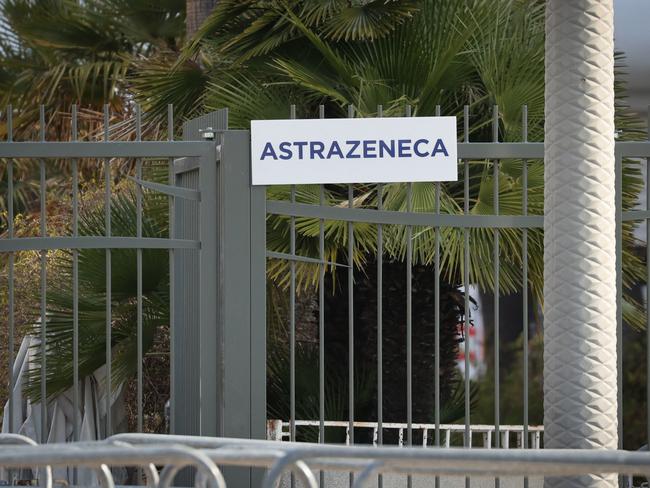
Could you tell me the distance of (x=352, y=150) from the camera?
196 inches

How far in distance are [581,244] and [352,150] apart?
1.09 m

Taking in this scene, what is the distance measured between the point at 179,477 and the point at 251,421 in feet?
1.89

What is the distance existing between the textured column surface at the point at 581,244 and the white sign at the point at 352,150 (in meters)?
0.62

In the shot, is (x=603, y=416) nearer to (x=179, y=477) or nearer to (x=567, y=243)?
(x=567, y=243)

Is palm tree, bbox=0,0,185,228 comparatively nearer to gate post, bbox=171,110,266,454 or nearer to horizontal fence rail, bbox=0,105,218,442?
horizontal fence rail, bbox=0,105,218,442

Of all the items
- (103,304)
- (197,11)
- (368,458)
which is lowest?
(368,458)

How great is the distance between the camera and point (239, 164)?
4949 mm

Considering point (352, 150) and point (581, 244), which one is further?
point (352, 150)

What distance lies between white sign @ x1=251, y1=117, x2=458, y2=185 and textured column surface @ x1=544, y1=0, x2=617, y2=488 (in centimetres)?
62

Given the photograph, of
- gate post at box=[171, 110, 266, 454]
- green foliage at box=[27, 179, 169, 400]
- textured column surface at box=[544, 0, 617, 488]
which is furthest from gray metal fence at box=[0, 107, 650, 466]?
green foliage at box=[27, 179, 169, 400]

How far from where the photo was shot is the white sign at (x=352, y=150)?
4.95 metres

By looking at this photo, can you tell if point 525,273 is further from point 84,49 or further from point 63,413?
point 84,49

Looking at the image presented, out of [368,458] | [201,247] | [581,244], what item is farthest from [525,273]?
[368,458]

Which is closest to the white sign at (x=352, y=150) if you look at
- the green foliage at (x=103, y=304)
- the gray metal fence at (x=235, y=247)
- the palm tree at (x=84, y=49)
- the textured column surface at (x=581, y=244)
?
the gray metal fence at (x=235, y=247)
